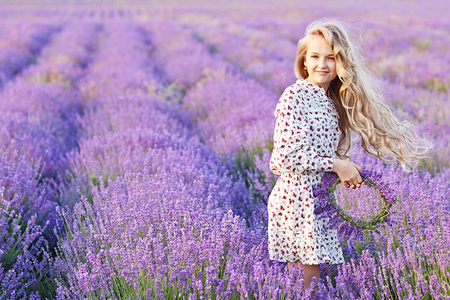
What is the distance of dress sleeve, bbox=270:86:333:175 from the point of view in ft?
5.76

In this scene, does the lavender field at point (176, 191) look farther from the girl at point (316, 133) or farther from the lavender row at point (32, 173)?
the girl at point (316, 133)

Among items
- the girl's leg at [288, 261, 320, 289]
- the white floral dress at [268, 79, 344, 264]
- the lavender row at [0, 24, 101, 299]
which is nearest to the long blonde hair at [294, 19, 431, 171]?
the white floral dress at [268, 79, 344, 264]

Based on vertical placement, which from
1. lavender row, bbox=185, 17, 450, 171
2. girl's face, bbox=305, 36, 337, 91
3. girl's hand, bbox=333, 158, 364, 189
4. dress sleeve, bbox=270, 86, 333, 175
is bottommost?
lavender row, bbox=185, 17, 450, 171

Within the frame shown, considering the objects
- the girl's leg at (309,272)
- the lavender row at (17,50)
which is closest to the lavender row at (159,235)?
the girl's leg at (309,272)

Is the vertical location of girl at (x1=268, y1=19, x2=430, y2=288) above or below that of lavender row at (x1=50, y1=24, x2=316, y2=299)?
above

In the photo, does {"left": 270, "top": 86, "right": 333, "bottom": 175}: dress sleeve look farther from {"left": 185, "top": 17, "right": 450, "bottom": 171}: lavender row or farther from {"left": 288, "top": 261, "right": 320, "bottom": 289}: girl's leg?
{"left": 185, "top": 17, "right": 450, "bottom": 171}: lavender row

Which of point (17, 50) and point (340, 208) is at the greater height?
point (340, 208)

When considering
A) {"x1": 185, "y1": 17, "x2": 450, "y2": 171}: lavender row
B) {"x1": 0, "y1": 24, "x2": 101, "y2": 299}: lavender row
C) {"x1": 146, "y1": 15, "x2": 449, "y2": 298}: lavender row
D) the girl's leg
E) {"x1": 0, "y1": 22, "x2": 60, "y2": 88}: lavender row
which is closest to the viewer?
{"x1": 146, "y1": 15, "x2": 449, "y2": 298}: lavender row

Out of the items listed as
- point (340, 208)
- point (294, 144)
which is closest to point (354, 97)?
point (294, 144)

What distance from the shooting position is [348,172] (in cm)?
174

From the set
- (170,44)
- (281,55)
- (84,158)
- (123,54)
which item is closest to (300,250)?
(84,158)

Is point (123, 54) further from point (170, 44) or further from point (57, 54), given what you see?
point (170, 44)

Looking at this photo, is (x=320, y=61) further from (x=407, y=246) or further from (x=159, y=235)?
(x=159, y=235)

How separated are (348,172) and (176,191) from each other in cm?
100
